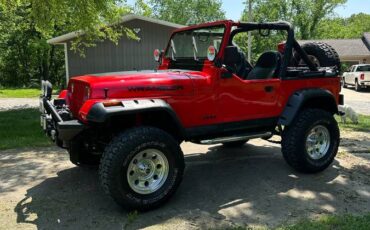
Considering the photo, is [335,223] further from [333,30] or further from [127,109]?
[333,30]

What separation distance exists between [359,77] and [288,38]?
23514mm

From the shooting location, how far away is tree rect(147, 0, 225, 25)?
212 feet

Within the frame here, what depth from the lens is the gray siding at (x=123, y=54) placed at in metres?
22.5

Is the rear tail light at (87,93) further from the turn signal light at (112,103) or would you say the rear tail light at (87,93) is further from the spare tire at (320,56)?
the spare tire at (320,56)

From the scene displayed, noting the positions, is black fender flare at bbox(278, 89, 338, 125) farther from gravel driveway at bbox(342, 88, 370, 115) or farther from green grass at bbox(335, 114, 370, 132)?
gravel driveway at bbox(342, 88, 370, 115)

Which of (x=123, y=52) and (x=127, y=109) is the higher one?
(x=123, y=52)

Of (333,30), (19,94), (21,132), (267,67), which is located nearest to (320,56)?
(267,67)

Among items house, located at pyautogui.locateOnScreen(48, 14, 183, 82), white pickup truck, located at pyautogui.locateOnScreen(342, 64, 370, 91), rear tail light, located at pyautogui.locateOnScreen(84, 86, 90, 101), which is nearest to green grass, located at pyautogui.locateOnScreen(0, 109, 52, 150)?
rear tail light, located at pyautogui.locateOnScreen(84, 86, 90, 101)

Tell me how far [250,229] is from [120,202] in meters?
1.33

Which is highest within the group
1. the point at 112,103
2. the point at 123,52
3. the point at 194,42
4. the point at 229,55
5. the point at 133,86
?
the point at 123,52

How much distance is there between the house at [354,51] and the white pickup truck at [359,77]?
→ 12.2 meters

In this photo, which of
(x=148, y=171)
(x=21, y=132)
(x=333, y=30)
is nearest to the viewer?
(x=148, y=171)

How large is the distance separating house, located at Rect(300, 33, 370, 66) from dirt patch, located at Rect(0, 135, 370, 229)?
37.4 meters

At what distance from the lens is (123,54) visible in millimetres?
22734
